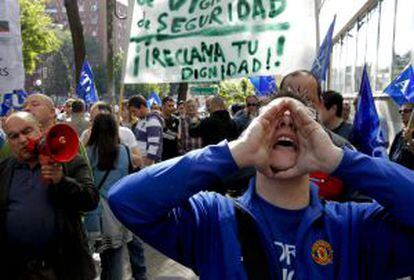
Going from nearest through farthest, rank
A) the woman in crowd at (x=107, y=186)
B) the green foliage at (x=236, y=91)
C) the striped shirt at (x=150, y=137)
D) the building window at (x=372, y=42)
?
the woman in crowd at (x=107, y=186), the striped shirt at (x=150, y=137), the building window at (x=372, y=42), the green foliage at (x=236, y=91)

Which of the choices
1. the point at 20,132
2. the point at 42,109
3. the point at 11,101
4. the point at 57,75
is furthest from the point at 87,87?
the point at 57,75

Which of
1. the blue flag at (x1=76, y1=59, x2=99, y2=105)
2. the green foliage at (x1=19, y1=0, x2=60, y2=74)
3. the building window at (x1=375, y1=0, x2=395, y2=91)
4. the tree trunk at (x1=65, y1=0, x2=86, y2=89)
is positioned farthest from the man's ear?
the green foliage at (x1=19, y1=0, x2=60, y2=74)

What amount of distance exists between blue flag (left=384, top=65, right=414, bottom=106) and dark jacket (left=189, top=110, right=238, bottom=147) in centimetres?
185

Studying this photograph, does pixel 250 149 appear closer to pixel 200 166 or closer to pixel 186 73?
pixel 200 166

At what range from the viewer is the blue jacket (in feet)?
6.14

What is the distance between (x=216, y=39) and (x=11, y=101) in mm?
3018

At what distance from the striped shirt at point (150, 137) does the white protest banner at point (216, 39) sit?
7.89ft

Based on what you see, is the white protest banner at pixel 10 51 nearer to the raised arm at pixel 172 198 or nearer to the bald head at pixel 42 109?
Answer: the bald head at pixel 42 109

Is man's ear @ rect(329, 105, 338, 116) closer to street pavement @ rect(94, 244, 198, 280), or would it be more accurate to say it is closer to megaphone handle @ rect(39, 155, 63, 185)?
street pavement @ rect(94, 244, 198, 280)

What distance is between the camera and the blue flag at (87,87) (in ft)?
34.2

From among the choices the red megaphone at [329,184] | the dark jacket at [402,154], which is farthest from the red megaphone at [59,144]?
the dark jacket at [402,154]

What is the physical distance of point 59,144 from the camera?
10.6 feet

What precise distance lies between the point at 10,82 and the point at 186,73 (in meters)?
1.92

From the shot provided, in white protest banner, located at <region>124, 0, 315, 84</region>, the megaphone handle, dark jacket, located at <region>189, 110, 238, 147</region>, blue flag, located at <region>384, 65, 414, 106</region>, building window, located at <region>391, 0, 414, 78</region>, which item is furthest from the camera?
building window, located at <region>391, 0, 414, 78</region>
